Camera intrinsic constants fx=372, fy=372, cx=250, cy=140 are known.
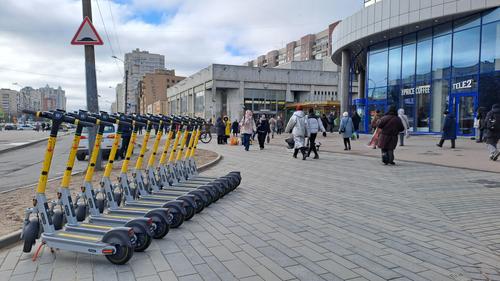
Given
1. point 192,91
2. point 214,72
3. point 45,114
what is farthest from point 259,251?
point 192,91

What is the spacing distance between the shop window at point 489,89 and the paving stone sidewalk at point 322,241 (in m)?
14.9

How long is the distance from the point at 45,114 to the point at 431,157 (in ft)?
39.6

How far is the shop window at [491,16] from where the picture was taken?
19.8m

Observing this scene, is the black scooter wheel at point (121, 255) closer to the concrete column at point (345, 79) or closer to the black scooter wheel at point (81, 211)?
the black scooter wheel at point (81, 211)

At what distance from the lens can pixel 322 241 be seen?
4.43 m

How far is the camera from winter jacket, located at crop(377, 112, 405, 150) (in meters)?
10.8

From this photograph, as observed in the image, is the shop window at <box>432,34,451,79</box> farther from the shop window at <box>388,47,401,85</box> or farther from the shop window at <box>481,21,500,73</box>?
the shop window at <box>388,47,401,85</box>

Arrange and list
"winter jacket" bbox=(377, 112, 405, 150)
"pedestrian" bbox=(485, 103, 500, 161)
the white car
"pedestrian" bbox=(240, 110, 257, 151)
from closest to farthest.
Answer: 1. "winter jacket" bbox=(377, 112, 405, 150)
2. "pedestrian" bbox=(485, 103, 500, 161)
3. the white car
4. "pedestrian" bbox=(240, 110, 257, 151)

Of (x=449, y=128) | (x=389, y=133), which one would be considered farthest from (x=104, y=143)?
(x=449, y=128)

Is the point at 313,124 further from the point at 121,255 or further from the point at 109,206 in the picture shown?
the point at 121,255

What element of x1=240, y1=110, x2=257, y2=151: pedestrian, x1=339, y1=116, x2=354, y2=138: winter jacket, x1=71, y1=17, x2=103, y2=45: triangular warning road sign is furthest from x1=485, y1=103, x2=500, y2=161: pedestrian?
x1=71, y1=17, x2=103, y2=45: triangular warning road sign

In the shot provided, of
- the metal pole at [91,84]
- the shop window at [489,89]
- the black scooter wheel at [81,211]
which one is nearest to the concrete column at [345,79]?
the shop window at [489,89]

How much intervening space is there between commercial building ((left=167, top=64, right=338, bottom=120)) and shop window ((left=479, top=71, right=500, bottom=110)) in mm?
26843

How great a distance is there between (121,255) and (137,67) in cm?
8254
